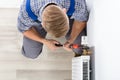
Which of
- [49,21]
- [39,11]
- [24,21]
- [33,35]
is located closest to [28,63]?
[33,35]

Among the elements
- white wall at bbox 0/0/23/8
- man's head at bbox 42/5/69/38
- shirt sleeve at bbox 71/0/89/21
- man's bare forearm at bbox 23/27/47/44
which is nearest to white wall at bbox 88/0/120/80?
shirt sleeve at bbox 71/0/89/21

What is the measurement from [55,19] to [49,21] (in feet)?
0.10

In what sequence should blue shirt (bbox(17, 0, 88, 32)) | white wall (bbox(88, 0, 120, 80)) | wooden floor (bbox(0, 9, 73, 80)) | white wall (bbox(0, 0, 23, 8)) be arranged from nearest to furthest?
white wall (bbox(88, 0, 120, 80)) → blue shirt (bbox(17, 0, 88, 32)) → wooden floor (bbox(0, 9, 73, 80)) → white wall (bbox(0, 0, 23, 8))

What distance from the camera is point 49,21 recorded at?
106 centimetres

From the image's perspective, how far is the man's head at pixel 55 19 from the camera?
3.42 ft

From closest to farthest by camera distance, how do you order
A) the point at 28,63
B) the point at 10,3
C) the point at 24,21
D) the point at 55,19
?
the point at 55,19, the point at 24,21, the point at 28,63, the point at 10,3

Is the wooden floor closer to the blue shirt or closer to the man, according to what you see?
the man

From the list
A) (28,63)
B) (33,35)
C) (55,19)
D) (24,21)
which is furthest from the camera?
(28,63)

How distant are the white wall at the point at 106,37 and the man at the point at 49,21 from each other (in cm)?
10

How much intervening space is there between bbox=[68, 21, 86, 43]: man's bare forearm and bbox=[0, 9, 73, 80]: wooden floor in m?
0.34

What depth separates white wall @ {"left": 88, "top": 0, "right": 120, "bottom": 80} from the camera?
0.98 m

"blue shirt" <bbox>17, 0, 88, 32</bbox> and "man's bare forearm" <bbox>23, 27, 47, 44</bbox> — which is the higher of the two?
"blue shirt" <bbox>17, 0, 88, 32</bbox>

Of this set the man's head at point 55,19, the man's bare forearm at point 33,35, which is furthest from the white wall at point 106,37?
the man's bare forearm at point 33,35

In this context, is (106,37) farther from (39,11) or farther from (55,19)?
(39,11)
